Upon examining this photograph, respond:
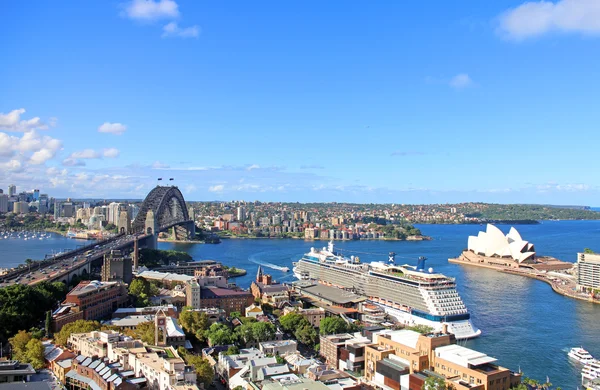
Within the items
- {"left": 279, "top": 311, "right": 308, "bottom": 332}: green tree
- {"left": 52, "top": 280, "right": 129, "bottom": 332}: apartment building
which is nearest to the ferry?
{"left": 279, "top": 311, "right": 308, "bottom": 332}: green tree

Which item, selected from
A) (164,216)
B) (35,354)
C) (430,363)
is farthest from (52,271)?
(164,216)

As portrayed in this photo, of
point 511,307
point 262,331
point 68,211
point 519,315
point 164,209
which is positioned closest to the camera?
point 262,331

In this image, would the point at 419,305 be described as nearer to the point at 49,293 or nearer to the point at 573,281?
the point at 49,293

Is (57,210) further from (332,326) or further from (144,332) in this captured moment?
(332,326)

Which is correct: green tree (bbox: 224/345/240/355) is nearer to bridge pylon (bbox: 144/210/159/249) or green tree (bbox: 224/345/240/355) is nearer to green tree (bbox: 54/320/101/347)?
green tree (bbox: 54/320/101/347)

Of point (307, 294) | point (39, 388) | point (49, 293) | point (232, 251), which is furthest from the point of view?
point (232, 251)

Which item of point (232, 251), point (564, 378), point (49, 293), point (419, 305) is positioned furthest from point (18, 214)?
point (564, 378)

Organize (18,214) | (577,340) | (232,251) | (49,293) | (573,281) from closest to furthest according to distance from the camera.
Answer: (577,340) < (49,293) < (573,281) < (232,251) < (18,214)
